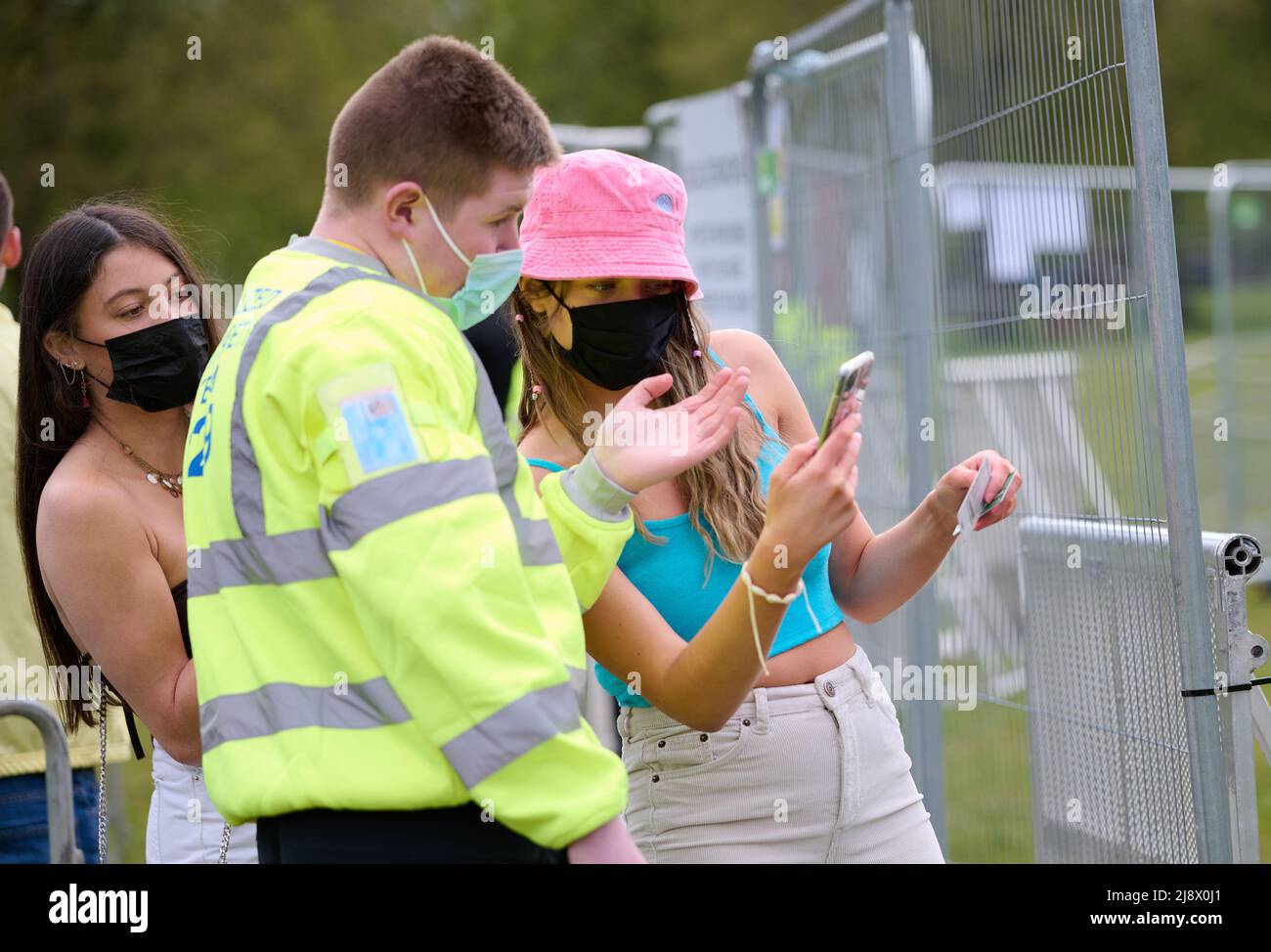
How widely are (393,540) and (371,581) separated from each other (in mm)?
56

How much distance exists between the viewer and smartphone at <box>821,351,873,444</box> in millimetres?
2183

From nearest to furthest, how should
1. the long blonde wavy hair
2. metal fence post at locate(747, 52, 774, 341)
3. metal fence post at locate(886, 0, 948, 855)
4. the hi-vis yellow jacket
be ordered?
the hi-vis yellow jacket → the long blonde wavy hair → metal fence post at locate(886, 0, 948, 855) → metal fence post at locate(747, 52, 774, 341)

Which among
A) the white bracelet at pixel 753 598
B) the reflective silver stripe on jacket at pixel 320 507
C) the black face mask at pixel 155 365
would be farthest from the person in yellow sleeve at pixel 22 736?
the white bracelet at pixel 753 598

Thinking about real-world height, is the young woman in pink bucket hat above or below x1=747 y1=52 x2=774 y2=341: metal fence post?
below

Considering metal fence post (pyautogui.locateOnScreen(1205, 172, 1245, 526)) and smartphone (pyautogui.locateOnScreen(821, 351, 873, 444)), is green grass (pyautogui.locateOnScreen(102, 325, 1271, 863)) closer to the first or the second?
metal fence post (pyautogui.locateOnScreen(1205, 172, 1245, 526))

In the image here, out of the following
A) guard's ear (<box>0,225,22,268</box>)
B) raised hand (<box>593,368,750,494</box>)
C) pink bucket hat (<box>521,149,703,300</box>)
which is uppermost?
guard's ear (<box>0,225,22,268</box>)

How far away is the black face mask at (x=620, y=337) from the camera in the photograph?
2.60 meters

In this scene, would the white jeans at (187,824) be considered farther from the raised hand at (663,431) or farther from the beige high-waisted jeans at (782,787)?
the raised hand at (663,431)

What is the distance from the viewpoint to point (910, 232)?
4066 millimetres

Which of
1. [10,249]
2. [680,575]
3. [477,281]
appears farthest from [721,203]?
[477,281]

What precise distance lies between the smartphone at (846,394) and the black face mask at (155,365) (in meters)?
1.25

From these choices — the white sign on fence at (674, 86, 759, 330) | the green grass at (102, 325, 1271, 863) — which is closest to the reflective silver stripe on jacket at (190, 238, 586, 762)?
the green grass at (102, 325, 1271, 863)

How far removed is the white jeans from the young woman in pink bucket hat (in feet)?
2.46
